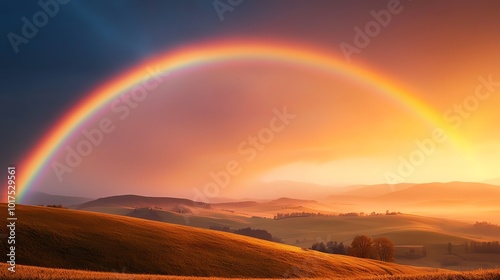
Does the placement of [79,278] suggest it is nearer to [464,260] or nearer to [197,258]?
[197,258]

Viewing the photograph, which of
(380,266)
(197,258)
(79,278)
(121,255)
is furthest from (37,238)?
(380,266)

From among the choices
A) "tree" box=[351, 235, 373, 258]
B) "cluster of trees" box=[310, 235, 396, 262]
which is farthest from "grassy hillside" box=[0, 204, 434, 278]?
"cluster of trees" box=[310, 235, 396, 262]

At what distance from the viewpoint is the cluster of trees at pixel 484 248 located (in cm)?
18225

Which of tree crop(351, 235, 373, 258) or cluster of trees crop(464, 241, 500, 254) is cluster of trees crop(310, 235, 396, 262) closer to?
tree crop(351, 235, 373, 258)

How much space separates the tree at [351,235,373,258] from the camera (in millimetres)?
109250

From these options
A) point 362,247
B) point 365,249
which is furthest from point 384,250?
point 362,247

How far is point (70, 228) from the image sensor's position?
6100 cm

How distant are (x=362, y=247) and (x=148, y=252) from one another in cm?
6940

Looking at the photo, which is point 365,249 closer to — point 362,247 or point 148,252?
point 362,247

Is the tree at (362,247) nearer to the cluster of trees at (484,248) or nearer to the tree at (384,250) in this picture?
the tree at (384,250)

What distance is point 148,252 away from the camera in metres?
55.8

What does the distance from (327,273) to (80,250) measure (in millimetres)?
30700

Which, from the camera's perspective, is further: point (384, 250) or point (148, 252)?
point (384, 250)

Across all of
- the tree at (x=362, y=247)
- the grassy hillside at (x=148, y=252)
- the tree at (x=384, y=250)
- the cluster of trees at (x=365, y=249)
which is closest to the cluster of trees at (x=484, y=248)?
the tree at (x=384, y=250)
